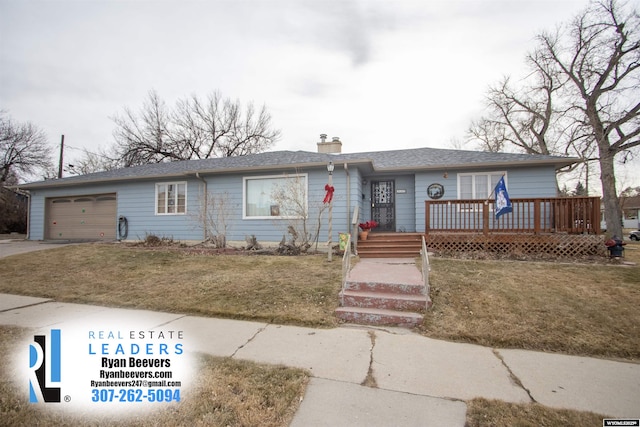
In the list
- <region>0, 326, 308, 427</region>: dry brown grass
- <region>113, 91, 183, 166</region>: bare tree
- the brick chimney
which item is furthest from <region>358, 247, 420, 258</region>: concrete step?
<region>113, 91, 183, 166</region>: bare tree

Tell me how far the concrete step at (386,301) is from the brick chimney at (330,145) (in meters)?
9.52

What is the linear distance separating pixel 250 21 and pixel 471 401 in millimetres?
10333

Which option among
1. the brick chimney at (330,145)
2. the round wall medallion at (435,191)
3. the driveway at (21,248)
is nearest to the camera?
the driveway at (21,248)

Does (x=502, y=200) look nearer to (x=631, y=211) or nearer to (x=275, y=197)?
→ (x=275, y=197)

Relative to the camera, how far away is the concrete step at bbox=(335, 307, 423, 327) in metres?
4.01

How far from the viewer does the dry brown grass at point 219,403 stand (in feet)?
6.59

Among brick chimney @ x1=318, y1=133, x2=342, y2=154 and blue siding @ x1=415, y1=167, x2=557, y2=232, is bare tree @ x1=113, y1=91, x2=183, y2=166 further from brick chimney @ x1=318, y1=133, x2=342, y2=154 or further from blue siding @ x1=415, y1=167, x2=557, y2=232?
blue siding @ x1=415, y1=167, x2=557, y2=232

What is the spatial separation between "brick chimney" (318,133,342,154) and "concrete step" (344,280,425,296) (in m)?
9.15

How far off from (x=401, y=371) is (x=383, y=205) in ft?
28.5

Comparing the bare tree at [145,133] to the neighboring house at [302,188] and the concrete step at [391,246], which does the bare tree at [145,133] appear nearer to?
the neighboring house at [302,188]

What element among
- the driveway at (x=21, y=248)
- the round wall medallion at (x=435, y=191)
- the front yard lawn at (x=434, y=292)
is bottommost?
the front yard lawn at (x=434, y=292)

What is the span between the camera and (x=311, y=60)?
11.1 m

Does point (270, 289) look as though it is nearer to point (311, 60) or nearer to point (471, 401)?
point (471, 401)

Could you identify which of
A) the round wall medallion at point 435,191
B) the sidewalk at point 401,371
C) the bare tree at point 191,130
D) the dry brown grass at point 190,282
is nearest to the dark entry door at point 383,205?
the round wall medallion at point 435,191
